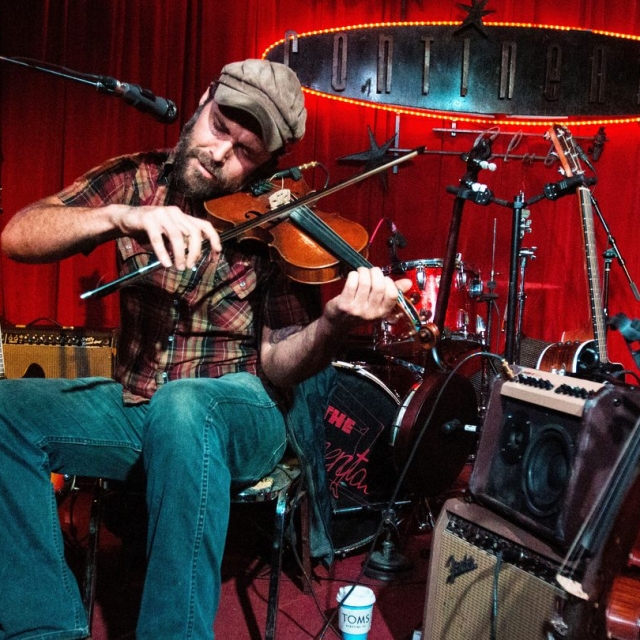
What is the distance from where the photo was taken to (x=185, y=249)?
1.26 meters

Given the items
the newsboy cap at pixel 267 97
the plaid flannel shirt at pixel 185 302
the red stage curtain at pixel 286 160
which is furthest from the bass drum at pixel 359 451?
the red stage curtain at pixel 286 160

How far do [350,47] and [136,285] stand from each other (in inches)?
114

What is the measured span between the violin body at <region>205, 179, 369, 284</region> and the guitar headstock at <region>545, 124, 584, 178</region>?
148 centimetres

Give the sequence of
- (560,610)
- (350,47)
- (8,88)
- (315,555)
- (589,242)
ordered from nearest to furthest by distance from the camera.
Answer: (560,610), (315,555), (589,242), (8,88), (350,47)

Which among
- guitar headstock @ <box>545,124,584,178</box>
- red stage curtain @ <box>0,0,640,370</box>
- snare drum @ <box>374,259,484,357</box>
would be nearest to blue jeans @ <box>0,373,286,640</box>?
snare drum @ <box>374,259,484,357</box>

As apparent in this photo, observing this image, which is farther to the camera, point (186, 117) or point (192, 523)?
point (186, 117)

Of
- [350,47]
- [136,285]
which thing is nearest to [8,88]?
[350,47]

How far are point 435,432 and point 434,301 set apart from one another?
3.14 feet

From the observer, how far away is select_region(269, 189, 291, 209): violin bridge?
175 cm

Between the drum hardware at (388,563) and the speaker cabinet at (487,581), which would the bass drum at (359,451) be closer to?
the drum hardware at (388,563)

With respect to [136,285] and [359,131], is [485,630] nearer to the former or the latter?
[136,285]

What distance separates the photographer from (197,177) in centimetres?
172

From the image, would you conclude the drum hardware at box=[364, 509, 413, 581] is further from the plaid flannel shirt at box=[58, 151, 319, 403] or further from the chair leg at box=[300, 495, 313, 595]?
the plaid flannel shirt at box=[58, 151, 319, 403]

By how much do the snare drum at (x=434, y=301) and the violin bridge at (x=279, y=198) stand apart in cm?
148
